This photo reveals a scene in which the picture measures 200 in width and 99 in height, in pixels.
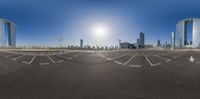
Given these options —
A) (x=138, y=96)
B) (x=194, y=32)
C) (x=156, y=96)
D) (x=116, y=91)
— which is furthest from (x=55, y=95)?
(x=194, y=32)

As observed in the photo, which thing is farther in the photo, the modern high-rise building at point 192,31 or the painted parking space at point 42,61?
the modern high-rise building at point 192,31

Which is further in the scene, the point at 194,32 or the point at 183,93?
the point at 194,32

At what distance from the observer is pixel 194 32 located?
18175 cm

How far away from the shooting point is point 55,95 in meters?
6.26

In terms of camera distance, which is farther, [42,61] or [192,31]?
[192,31]

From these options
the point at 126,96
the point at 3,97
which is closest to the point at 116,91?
the point at 126,96

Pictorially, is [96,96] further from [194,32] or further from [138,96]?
[194,32]

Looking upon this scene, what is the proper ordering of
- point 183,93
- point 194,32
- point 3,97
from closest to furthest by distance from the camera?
point 3,97
point 183,93
point 194,32

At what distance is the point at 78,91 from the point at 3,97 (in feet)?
8.87

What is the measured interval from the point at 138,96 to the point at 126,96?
44 cm

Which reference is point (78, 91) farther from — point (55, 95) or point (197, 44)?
point (197, 44)

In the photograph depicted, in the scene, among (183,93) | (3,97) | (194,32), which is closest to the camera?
(3,97)

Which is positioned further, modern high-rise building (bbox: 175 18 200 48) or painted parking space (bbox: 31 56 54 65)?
modern high-rise building (bbox: 175 18 200 48)

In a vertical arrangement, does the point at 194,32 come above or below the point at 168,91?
above
